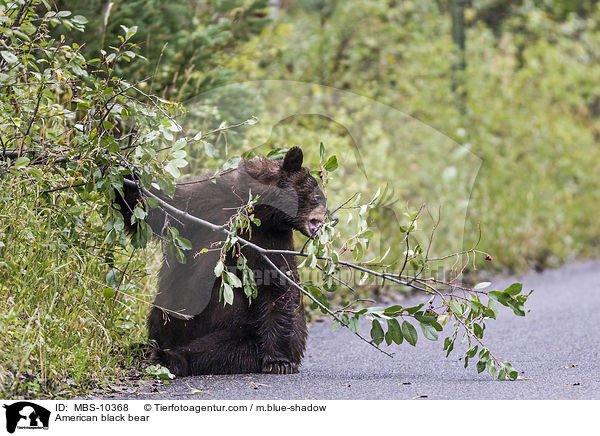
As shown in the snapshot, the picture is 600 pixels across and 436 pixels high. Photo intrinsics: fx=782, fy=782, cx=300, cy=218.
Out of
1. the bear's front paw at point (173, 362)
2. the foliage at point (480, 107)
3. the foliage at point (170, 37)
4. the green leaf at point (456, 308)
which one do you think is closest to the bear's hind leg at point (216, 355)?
the bear's front paw at point (173, 362)

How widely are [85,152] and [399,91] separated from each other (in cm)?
778

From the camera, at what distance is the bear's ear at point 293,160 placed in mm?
4285

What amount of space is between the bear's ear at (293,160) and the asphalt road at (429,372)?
3.79ft

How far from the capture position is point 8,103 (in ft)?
13.6

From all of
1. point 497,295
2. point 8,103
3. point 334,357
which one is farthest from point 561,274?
point 8,103

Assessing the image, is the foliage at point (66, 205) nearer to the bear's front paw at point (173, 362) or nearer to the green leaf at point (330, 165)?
the bear's front paw at point (173, 362)

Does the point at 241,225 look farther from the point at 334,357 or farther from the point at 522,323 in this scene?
the point at 522,323

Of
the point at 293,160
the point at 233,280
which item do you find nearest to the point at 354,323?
the point at 233,280

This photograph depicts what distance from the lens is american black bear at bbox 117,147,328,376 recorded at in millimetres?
4312

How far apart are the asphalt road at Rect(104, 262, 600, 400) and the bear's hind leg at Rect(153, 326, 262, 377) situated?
2.5 inches
